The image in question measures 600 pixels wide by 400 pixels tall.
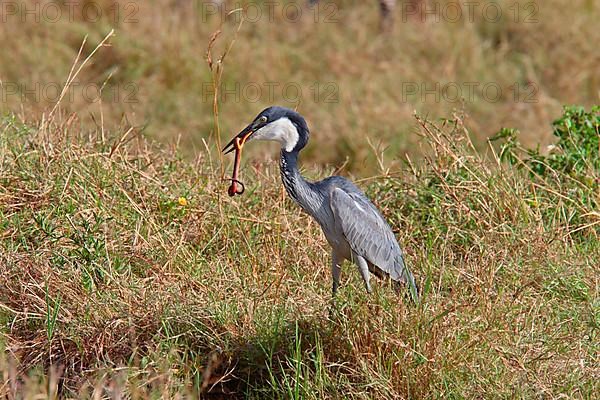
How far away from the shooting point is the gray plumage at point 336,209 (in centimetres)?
473

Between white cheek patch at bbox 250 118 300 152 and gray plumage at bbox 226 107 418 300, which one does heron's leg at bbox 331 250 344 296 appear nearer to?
gray plumage at bbox 226 107 418 300

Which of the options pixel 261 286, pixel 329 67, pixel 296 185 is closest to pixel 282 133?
pixel 296 185

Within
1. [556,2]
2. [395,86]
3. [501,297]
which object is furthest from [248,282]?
[556,2]

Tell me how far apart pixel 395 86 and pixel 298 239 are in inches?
188

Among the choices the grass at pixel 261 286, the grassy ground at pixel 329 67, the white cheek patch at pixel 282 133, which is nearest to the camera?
the grass at pixel 261 286

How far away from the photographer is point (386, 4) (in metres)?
11.0

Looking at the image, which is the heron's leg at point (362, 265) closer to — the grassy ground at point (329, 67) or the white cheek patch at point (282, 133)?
the white cheek patch at point (282, 133)

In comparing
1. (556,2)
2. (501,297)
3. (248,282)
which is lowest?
(248,282)

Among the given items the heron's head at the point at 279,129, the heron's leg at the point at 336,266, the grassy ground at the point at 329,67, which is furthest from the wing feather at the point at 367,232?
the grassy ground at the point at 329,67

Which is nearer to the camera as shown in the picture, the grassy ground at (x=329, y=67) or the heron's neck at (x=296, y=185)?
the heron's neck at (x=296, y=185)

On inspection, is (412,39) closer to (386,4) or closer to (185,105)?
(386,4)

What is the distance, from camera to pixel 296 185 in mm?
4738

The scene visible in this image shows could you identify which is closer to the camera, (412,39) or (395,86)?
(395,86)

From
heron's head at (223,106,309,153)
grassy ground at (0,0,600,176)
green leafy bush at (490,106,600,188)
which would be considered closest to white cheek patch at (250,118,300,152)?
heron's head at (223,106,309,153)
